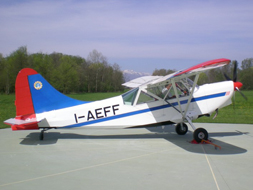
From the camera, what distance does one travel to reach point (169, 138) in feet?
30.3

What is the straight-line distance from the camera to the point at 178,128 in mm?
9945

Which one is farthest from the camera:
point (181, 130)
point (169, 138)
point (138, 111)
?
point (181, 130)

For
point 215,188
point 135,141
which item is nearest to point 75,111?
point 135,141

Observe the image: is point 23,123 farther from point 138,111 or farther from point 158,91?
point 158,91

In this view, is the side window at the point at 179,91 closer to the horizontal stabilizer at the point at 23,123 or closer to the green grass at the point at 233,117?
the green grass at the point at 233,117

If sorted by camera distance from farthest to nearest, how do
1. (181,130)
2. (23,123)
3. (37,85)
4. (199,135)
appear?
(181,130), (37,85), (199,135), (23,123)

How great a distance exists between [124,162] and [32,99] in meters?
4.12

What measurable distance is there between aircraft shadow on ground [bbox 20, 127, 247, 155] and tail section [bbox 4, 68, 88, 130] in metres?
0.86

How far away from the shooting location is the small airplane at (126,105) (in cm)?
846

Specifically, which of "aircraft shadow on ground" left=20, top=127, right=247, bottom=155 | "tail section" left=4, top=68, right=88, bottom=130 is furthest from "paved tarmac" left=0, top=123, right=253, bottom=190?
"tail section" left=4, top=68, right=88, bottom=130

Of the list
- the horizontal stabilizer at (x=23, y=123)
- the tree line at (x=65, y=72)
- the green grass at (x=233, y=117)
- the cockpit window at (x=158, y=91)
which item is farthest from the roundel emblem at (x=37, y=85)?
the tree line at (x=65, y=72)

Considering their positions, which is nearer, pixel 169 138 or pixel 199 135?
pixel 199 135

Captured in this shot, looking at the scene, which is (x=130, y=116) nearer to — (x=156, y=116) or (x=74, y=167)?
(x=156, y=116)

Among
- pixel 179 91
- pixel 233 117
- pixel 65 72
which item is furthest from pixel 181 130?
pixel 65 72
